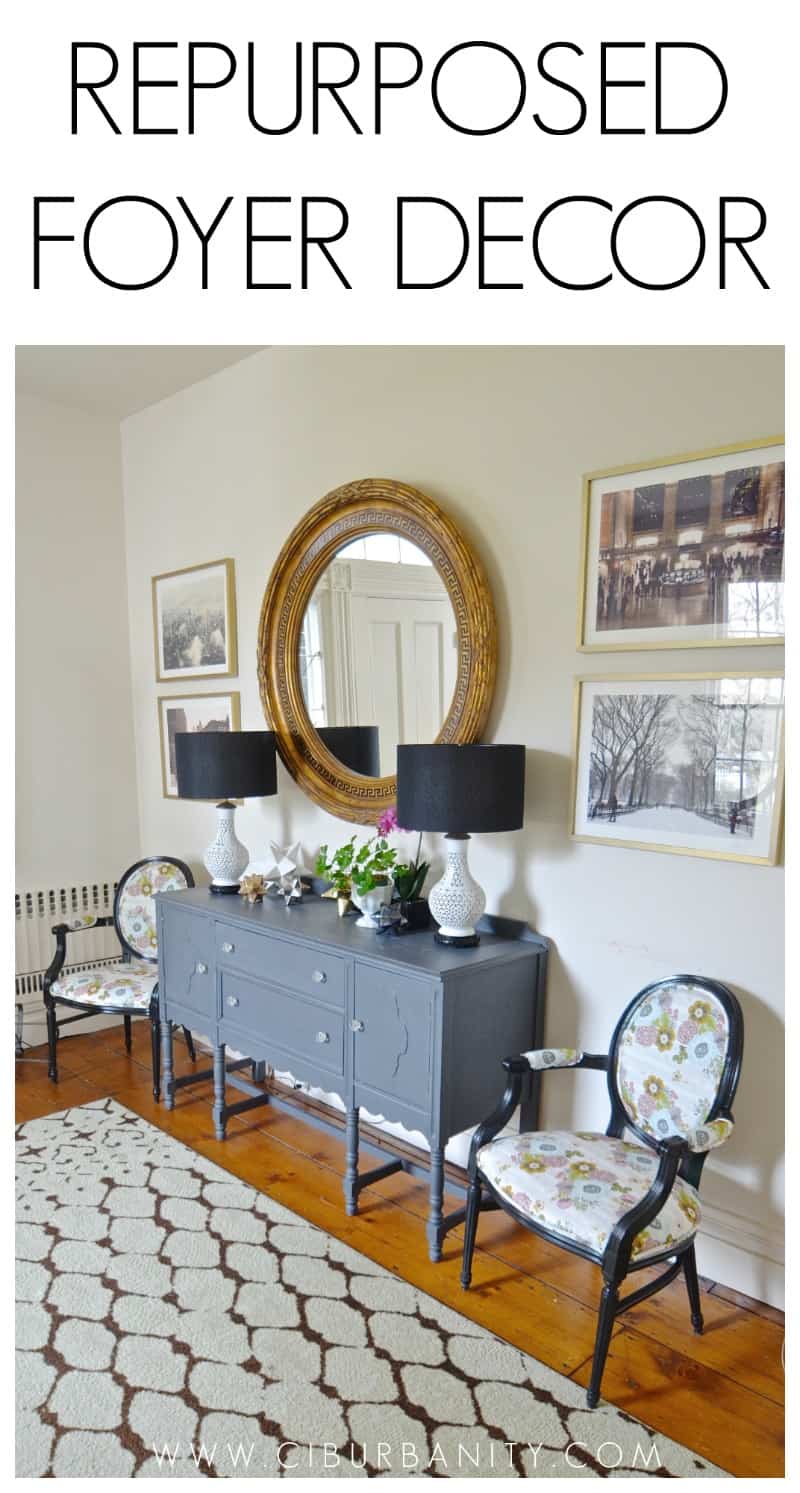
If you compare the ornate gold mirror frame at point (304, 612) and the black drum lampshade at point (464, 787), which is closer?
the black drum lampshade at point (464, 787)

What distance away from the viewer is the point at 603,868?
259 centimetres

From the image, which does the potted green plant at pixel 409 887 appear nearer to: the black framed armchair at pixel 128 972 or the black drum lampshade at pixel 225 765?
the black drum lampshade at pixel 225 765

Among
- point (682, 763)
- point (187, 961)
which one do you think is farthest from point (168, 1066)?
point (682, 763)

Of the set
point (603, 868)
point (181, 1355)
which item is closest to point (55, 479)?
point (603, 868)

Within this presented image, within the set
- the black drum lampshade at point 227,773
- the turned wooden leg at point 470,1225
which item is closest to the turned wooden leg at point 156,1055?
the black drum lampshade at point 227,773

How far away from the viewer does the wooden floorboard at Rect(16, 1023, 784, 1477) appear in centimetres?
194

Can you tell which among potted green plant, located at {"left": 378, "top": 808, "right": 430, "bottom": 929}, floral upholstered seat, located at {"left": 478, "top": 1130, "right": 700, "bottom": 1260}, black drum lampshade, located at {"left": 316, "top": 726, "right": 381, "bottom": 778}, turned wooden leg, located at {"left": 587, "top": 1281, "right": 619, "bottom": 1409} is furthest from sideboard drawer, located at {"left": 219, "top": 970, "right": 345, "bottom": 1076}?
turned wooden leg, located at {"left": 587, "top": 1281, "right": 619, "bottom": 1409}

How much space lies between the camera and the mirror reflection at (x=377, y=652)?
116 inches

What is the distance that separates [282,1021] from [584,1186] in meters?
1.17

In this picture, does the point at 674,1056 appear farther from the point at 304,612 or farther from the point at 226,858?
the point at 304,612

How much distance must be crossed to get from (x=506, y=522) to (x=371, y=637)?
0.64 m

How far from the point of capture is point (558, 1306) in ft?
7.54

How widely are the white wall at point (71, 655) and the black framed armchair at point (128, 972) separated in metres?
0.35
